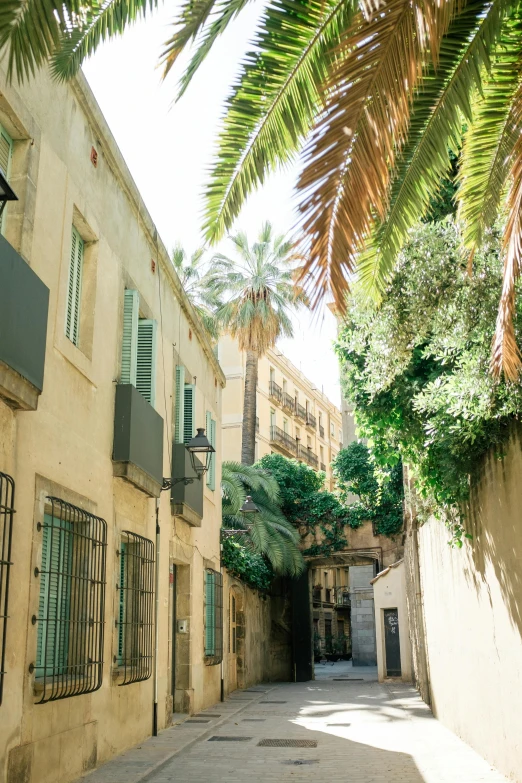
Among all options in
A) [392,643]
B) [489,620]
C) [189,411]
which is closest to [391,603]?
[392,643]

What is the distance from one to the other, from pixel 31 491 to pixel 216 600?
9.97 meters

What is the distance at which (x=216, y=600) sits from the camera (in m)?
16.3

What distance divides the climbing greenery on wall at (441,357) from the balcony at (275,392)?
108 ft

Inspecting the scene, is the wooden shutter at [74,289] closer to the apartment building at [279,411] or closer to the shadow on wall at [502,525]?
the shadow on wall at [502,525]

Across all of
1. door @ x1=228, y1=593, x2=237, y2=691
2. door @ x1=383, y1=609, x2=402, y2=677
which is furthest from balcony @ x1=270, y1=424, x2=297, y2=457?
door @ x1=228, y1=593, x2=237, y2=691

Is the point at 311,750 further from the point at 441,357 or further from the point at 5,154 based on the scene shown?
the point at 5,154

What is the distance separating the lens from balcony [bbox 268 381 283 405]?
42994 millimetres

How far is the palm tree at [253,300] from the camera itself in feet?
93.5

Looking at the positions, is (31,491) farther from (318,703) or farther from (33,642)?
(318,703)

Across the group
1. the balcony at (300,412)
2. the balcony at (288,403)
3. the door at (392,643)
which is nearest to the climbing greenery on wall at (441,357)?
the door at (392,643)

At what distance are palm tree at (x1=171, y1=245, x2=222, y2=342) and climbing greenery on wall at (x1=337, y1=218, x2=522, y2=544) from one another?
19659 millimetres

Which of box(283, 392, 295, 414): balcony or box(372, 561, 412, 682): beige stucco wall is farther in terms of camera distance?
box(283, 392, 295, 414): balcony

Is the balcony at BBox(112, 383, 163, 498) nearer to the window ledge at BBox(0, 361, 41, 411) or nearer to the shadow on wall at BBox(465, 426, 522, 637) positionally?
the window ledge at BBox(0, 361, 41, 411)

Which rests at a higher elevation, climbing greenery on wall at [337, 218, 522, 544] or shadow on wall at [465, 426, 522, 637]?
climbing greenery on wall at [337, 218, 522, 544]
